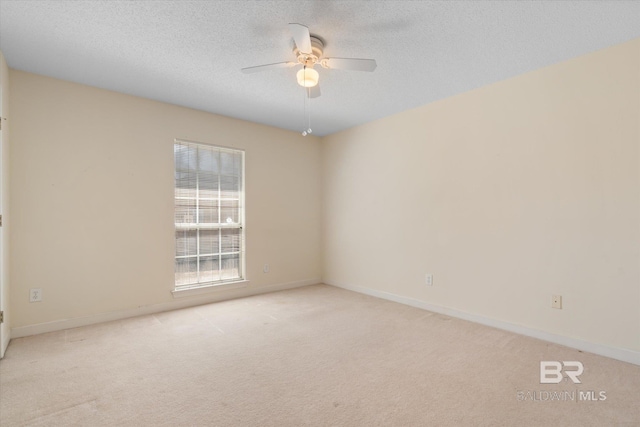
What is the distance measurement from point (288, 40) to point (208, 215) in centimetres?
248

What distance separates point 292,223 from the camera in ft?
15.8

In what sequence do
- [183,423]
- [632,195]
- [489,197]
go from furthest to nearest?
[489,197] → [632,195] → [183,423]

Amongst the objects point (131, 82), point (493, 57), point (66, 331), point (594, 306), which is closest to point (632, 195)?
point (594, 306)

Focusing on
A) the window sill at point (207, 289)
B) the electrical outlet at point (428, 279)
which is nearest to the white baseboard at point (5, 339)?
the window sill at point (207, 289)

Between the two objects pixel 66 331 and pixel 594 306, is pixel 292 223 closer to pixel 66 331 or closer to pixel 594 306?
pixel 66 331

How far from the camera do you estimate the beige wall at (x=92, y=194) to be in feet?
9.36

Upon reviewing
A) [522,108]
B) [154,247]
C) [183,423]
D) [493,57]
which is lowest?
[183,423]

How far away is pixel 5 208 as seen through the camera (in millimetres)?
2602

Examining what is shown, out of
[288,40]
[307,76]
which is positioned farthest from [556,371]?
[288,40]

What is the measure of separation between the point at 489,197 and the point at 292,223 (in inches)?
108

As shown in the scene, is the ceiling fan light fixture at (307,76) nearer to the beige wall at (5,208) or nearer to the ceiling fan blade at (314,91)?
the ceiling fan blade at (314,91)

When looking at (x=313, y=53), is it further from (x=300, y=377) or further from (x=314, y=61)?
(x=300, y=377)

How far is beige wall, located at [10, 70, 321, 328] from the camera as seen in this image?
9.36 ft

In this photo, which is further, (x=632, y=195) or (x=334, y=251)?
(x=334, y=251)
